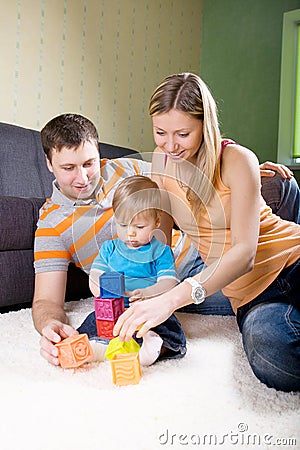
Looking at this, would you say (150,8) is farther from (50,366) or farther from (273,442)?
(273,442)

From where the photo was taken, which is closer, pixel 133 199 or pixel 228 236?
pixel 133 199

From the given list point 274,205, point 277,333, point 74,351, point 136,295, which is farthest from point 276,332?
point 274,205

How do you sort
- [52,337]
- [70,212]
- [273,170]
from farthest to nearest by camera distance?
1. [273,170]
2. [70,212]
3. [52,337]

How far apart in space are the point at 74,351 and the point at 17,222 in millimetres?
688

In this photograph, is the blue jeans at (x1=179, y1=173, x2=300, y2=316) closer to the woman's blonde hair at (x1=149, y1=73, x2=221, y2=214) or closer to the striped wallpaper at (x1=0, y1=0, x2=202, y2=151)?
the woman's blonde hair at (x1=149, y1=73, x2=221, y2=214)

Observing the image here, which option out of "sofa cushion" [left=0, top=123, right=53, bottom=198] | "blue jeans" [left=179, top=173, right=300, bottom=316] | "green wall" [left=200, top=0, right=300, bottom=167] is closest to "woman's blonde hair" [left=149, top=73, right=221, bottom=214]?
"blue jeans" [left=179, top=173, right=300, bottom=316]

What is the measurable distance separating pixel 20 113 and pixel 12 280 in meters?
1.34

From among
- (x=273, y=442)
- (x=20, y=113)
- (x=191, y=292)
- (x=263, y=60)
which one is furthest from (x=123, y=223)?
(x=263, y=60)

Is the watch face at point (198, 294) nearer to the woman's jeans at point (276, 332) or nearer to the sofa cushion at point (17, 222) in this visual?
the woman's jeans at point (276, 332)

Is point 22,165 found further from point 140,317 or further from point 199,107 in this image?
point 140,317

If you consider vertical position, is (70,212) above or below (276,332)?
above

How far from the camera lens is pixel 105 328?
3.78 ft

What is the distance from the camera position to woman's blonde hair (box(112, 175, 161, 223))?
107cm

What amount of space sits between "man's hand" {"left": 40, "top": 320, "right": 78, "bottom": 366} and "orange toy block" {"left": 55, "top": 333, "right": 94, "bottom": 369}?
0.09 feet
